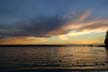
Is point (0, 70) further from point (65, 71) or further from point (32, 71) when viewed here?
point (65, 71)

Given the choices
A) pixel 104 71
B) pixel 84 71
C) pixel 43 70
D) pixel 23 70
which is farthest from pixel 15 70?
pixel 104 71

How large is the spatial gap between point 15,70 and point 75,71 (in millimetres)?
11498

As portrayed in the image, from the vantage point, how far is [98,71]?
43562mm

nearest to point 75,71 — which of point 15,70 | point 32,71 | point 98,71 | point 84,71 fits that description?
point 84,71

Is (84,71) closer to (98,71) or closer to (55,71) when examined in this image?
(98,71)

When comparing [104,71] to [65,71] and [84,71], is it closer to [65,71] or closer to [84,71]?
[84,71]

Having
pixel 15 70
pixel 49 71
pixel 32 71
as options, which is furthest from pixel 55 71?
pixel 15 70

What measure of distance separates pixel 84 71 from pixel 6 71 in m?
14.4

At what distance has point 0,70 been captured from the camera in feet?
144

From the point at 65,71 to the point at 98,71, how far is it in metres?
6.14

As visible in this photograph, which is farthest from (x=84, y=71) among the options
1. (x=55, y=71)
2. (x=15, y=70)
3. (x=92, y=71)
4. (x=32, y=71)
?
(x=15, y=70)

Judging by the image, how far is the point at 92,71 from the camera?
142 ft

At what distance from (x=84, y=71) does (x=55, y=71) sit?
5413 millimetres

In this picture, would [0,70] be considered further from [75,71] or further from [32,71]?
[75,71]
